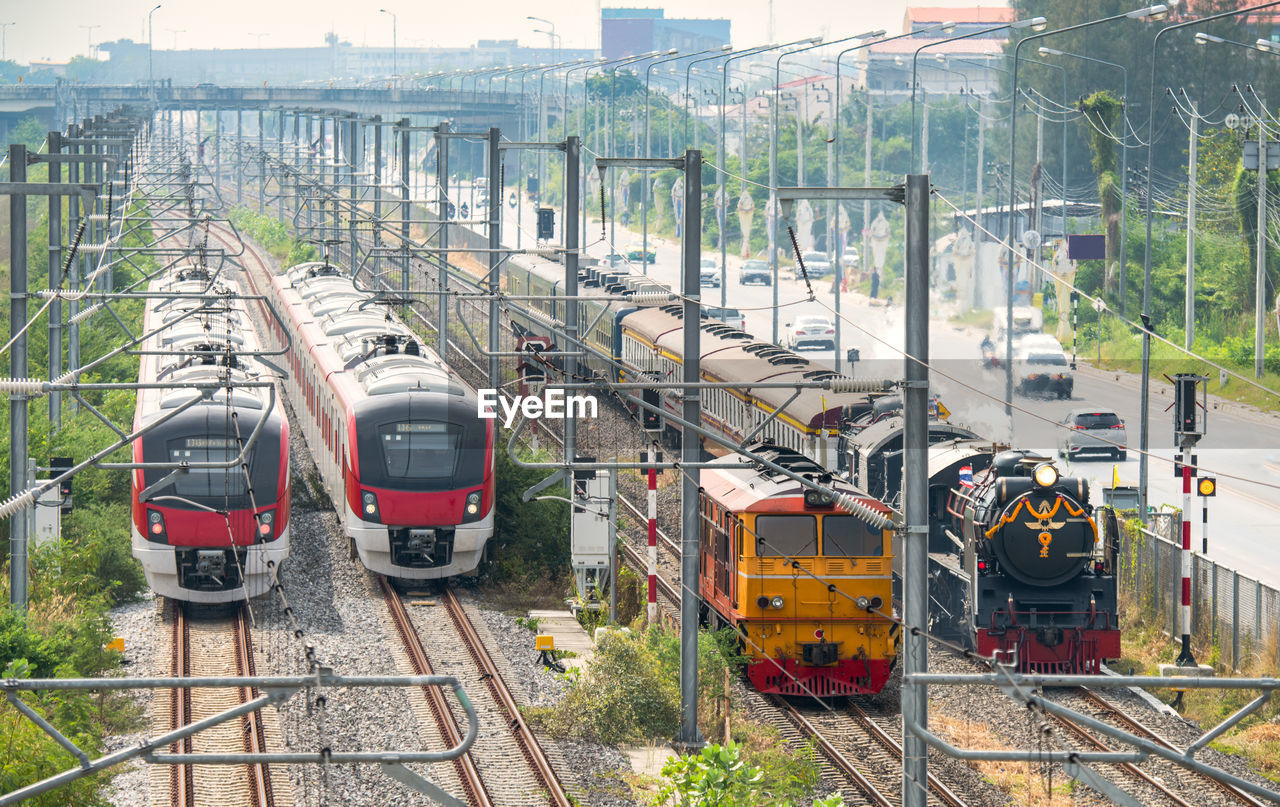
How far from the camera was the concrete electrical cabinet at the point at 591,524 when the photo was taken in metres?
23.3

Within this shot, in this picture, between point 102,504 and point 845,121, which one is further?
point 845,121

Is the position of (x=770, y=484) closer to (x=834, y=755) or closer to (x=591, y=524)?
(x=834, y=755)

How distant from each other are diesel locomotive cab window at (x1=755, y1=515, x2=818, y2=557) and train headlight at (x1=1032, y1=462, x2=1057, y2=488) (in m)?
2.85


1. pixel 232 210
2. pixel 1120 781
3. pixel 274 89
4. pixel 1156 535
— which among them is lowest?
pixel 1120 781

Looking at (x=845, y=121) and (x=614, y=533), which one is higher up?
(x=845, y=121)

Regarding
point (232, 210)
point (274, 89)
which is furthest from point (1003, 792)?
point (274, 89)

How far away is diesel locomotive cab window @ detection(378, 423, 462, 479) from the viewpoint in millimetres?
23281

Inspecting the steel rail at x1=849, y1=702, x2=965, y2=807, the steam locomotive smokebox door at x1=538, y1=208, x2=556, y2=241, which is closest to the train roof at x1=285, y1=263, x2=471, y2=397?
the steel rail at x1=849, y1=702, x2=965, y2=807

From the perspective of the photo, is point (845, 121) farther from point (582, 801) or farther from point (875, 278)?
point (582, 801)

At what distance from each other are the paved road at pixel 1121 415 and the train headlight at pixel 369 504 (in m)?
5.75

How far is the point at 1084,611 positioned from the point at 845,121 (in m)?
82.6

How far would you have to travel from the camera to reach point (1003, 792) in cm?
1700

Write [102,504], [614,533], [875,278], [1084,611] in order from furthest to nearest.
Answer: [875,278] → [102,504] → [614,533] → [1084,611]

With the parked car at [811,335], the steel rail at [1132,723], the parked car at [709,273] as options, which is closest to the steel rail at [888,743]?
the steel rail at [1132,723]
